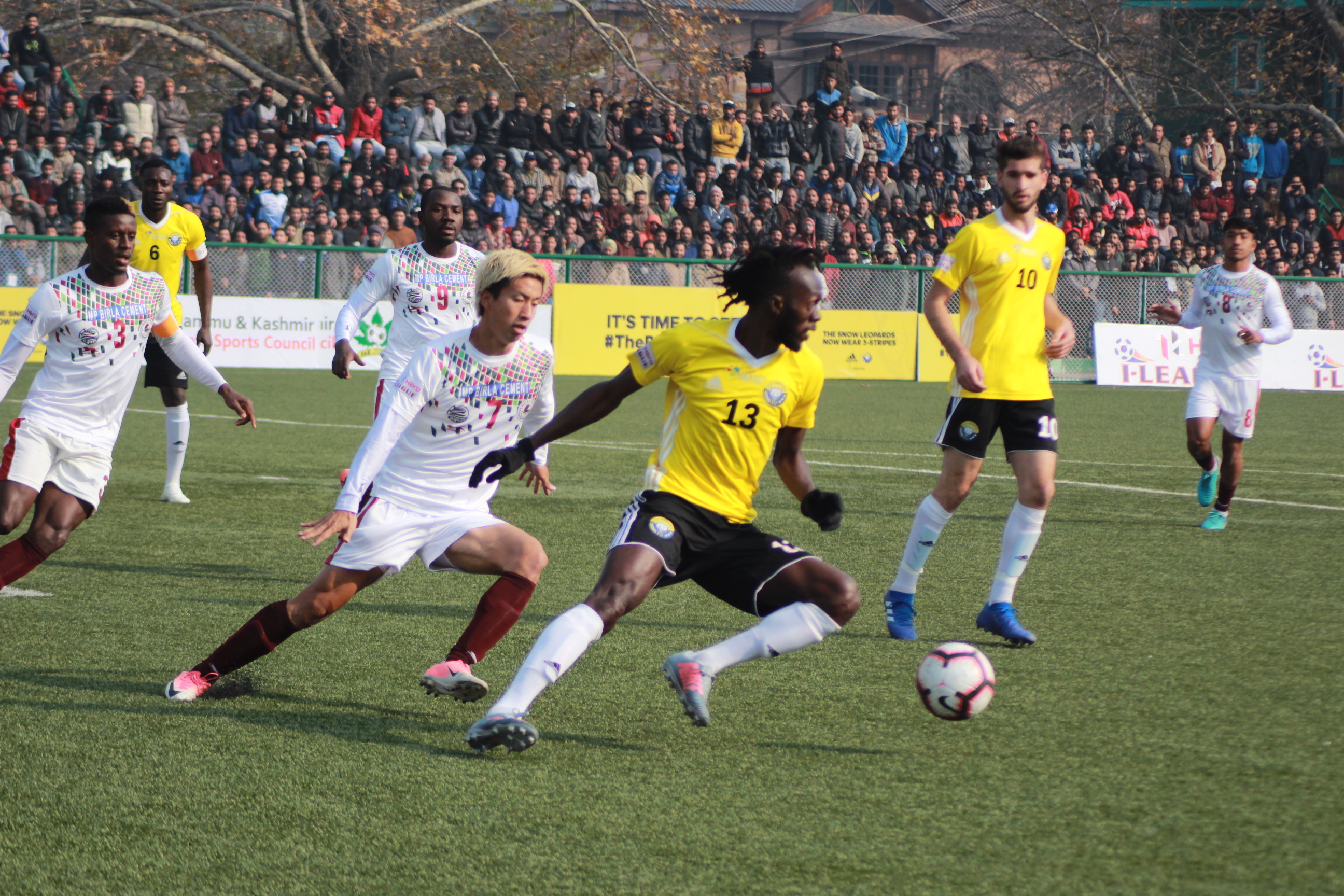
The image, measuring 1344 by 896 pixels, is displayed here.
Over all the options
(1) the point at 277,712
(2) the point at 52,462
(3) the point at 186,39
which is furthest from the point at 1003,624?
(3) the point at 186,39

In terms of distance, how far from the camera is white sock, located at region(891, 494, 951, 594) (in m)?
6.21

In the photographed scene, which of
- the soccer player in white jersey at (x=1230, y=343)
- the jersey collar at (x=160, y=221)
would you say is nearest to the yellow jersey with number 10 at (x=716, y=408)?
the soccer player in white jersey at (x=1230, y=343)

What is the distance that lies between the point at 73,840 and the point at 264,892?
62cm

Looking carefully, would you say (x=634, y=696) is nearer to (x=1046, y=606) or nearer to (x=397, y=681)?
(x=397, y=681)

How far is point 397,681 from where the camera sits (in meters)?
5.21

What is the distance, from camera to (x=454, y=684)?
4.66m

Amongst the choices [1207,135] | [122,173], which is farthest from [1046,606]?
[1207,135]

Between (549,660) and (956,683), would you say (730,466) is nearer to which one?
(549,660)

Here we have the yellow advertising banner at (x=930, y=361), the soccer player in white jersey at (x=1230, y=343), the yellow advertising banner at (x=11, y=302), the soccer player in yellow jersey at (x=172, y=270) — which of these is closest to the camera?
the soccer player in yellow jersey at (x=172, y=270)

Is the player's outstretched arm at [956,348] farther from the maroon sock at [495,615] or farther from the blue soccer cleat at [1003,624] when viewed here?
the maroon sock at [495,615]

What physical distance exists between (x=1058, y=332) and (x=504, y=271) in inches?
101

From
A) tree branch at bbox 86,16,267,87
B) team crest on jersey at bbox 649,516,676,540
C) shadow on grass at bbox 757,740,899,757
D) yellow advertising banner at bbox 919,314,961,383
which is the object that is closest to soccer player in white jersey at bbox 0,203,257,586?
team crest on jersey at bbox 649,516,676,540

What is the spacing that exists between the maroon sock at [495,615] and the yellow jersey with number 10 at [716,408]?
2.40ft

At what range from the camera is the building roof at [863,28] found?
62.8 m
